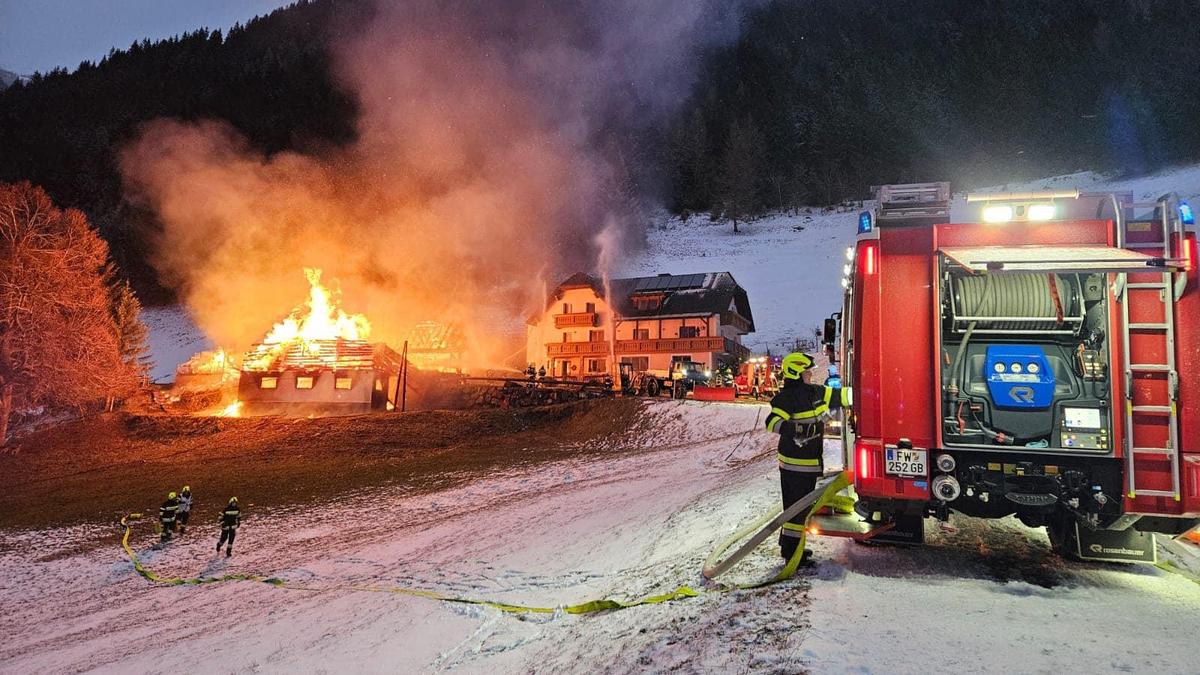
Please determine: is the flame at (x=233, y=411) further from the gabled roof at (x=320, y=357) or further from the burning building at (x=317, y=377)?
the gabled roof at (x=320, y=357)

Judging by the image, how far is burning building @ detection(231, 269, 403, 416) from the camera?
34500 mm

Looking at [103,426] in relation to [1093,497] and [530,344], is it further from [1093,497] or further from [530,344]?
[1093,497]

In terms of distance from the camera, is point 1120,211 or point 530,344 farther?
point 530,344

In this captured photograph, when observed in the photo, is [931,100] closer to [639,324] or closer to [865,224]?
[639,324]

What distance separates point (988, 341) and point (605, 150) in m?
86.8

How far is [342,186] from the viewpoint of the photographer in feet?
219

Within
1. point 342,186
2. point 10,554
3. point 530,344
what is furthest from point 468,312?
point 10,554

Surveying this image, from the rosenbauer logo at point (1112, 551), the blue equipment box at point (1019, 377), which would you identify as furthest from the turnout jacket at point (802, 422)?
the rosenbauer logo at point (1112, 551)

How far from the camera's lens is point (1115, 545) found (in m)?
5.66

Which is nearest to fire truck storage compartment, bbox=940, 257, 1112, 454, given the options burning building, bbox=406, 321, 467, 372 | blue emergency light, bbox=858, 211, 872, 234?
blue emergency light, bbox=858, 211, 872, 234

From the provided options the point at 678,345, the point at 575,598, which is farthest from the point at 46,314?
the point at 678,345

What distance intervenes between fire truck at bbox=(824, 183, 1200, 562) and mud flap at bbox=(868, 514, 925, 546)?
512mm

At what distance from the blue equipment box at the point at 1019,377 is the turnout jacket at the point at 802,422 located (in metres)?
1.33

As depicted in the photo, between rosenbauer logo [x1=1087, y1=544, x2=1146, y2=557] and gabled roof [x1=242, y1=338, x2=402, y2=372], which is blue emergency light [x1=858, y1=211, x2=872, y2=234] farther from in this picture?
gabled roof [x1=242, y1=338, x2=402, y2=372]
